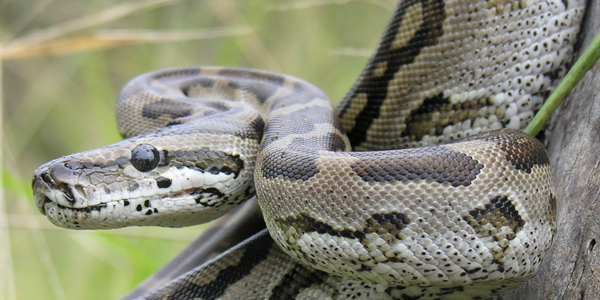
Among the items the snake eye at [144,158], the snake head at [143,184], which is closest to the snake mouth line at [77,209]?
the snake head at [143,184]

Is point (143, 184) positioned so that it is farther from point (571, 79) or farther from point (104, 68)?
point (104, 68)

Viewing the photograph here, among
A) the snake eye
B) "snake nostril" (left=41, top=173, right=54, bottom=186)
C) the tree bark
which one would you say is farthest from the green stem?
"snake nostril" (left=41, top=173, right=54, bottom=186)

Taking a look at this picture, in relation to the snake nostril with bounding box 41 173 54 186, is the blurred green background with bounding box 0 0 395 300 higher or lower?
lower

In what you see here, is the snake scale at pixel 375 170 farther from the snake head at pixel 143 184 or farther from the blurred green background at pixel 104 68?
the blurred green background at pixel 104 68

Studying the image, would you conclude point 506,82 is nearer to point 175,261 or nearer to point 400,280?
point 400,280

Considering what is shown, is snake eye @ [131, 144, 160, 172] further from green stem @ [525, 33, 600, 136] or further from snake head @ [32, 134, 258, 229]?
green stem @ [525, 33, 600, 136]

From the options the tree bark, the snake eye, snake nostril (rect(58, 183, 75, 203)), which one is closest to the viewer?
the tree bark

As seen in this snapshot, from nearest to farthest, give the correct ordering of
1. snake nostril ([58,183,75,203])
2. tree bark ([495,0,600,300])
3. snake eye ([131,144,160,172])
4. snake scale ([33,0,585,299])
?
snake scale ([33,0,585,299]) → tree bark ([495,0,600,300]) → snake nostril ([58,183,75,203]) → snake eye ([131,144,160,172])

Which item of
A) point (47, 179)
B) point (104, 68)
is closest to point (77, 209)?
point (47, 179)
